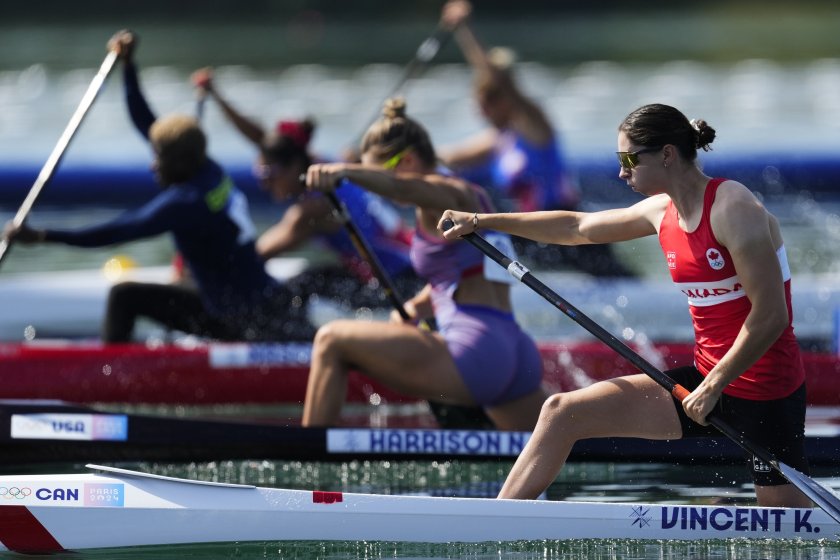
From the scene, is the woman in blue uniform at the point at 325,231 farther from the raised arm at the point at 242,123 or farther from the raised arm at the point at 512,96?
the raised arm at the point at 512,96

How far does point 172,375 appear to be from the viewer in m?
7.57

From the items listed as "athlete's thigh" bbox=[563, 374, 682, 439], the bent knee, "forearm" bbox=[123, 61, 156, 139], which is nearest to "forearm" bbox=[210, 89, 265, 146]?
"forearm" bbox=[123, 61, 156, 139]

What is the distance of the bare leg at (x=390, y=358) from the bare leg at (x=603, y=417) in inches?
40.7

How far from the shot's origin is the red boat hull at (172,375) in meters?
7.50

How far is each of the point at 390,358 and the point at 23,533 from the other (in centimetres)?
150

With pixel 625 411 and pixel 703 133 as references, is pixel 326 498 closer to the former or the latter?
pixel 625 411

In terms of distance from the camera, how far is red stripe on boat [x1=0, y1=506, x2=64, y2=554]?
4.78m

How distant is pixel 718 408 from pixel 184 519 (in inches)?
67.0

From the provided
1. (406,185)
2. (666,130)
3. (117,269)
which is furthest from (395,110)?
(117,269)

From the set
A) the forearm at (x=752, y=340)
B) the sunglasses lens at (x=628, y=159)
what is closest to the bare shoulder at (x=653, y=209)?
the sunglasses lens at (x=628, y=159)

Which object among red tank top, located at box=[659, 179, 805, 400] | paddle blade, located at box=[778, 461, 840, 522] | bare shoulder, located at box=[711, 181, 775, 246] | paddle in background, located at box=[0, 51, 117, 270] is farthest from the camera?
paddle in background, located at box=[0, 51, 117, 270]

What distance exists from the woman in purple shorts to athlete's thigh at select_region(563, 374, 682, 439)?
3.51 ft

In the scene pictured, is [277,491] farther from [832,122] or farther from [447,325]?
[832,122]

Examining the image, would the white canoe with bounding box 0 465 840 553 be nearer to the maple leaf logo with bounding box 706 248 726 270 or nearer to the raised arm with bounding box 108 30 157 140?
the maple leaf logo with bounding box 706 248 726 270
